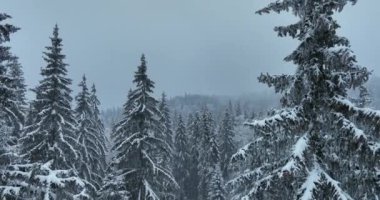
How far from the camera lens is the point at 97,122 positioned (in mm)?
47000

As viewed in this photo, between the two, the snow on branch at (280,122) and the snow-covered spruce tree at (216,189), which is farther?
the snow-covered spruce tree at (216,189)

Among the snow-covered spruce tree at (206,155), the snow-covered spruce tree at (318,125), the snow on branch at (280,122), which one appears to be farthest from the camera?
the snow-covered spruce tree at (206,155)

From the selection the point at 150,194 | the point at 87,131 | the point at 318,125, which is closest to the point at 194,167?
the point at 87,131

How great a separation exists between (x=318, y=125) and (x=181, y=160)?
64.3 metres

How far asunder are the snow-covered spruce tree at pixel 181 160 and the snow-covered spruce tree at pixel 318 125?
62938mm

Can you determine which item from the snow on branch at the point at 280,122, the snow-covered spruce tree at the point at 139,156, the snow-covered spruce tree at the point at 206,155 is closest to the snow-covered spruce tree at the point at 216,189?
the snow-covered spruce tree at the point at 206,155

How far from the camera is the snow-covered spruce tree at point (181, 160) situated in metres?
75.4

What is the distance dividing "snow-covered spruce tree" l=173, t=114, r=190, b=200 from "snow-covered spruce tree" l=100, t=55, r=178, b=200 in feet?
150

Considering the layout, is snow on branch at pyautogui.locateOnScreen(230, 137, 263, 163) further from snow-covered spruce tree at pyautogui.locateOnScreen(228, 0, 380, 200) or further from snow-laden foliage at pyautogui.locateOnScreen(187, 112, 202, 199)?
snow-laden foliage at pyautogui.locateOnScreen(187, 112, 202, 199)

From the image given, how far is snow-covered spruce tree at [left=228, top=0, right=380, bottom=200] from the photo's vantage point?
11.0 metres

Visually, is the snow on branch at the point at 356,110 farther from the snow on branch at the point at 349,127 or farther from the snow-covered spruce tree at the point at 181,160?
the snow-covered spruce tree at the point at 181,160

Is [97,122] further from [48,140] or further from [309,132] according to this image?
[309,132]

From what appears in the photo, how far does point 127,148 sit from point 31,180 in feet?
31.9

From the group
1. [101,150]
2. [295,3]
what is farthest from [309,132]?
[101,150]
